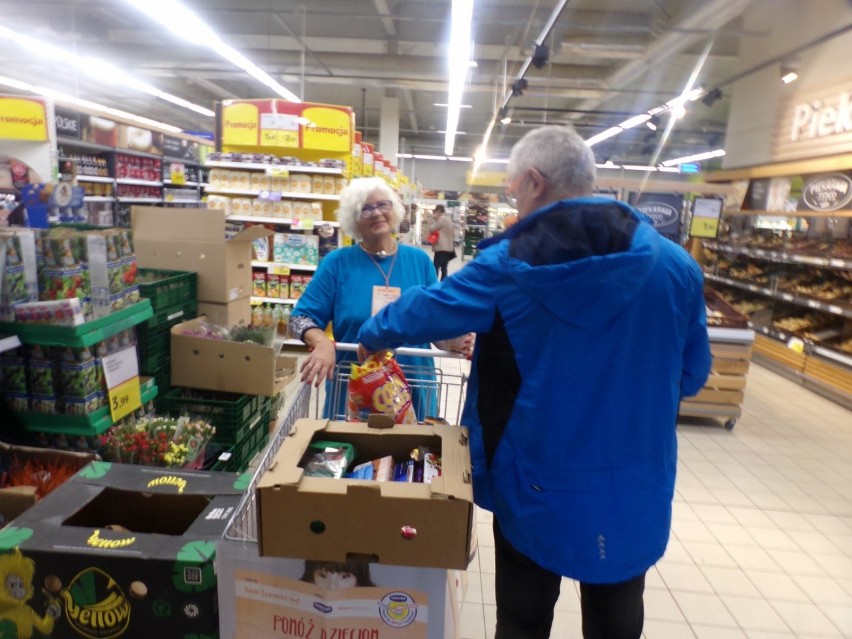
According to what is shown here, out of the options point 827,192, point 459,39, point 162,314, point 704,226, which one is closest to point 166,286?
point 162,314

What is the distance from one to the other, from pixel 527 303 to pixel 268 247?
6.25m

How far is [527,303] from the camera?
1.30m

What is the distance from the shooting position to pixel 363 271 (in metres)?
2.64

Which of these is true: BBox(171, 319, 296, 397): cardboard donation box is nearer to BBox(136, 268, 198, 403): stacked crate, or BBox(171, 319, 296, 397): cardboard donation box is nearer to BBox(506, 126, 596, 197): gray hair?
BBox(136, 268, 198, 403): stacked crate

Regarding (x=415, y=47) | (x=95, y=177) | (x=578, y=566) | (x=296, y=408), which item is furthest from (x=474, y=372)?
(x=415, y=47)

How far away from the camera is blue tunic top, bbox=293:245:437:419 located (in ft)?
8.46

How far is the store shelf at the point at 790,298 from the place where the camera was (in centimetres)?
648

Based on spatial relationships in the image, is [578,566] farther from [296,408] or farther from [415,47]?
[415,47]

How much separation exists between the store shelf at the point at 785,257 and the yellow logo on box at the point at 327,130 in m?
5.48

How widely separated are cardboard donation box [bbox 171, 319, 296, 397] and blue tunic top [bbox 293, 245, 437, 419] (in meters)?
0.69

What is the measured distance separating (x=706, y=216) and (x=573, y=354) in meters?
6.29

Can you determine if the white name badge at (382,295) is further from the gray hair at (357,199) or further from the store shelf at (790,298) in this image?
the store shelf at (790,298)

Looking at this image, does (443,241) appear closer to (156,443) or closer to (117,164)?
(117,164)

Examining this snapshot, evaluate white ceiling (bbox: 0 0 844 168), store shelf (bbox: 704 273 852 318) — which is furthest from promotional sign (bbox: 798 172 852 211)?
white ceiling (bbox: 0 0 844 168)
